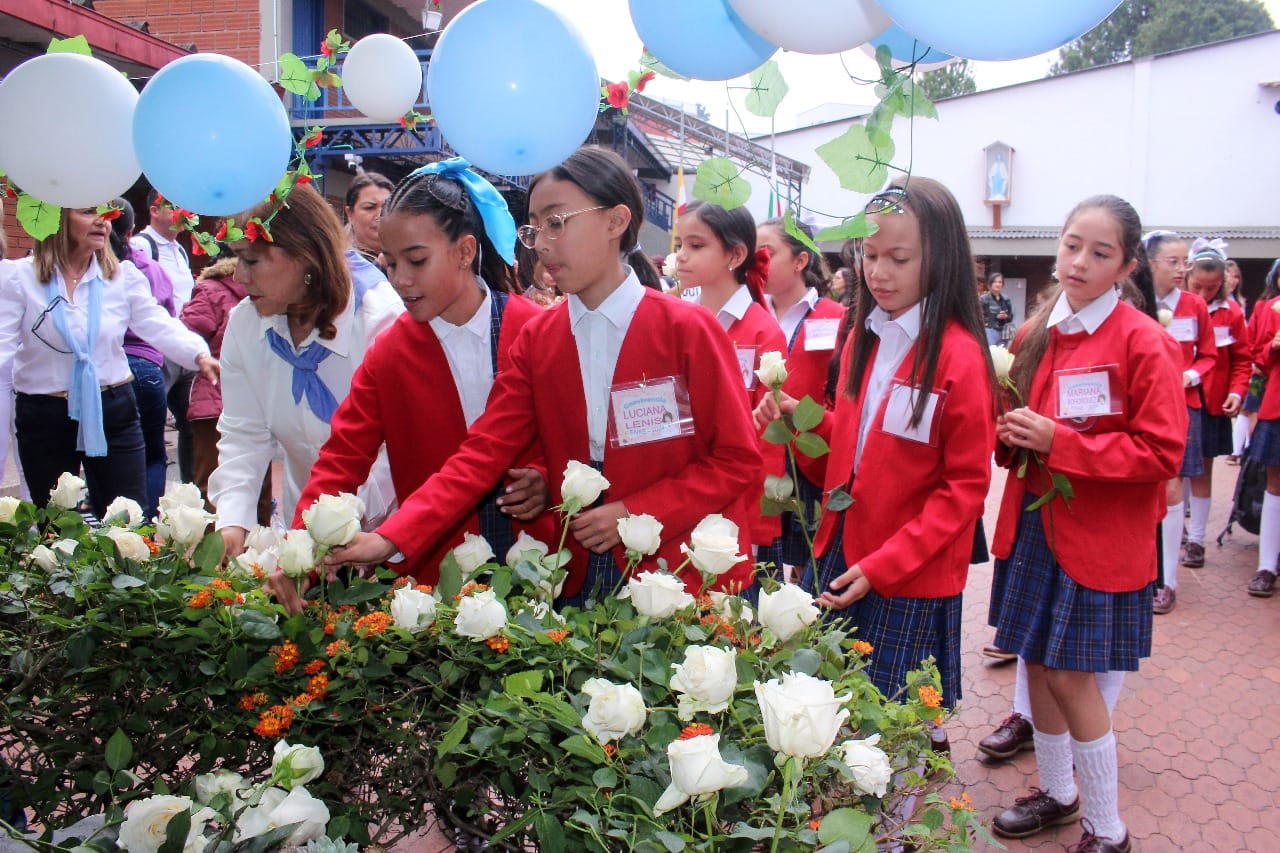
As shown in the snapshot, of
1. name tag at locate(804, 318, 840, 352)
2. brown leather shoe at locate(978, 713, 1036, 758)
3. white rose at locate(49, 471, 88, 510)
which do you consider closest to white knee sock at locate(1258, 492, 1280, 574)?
brown leather shoe at locate(978, 713, 1036, 758)

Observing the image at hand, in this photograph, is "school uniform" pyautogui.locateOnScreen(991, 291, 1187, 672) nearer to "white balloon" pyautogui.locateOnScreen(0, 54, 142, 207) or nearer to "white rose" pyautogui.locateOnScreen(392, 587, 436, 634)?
"white rose" pyautogui.locateOnScreen(392, 587, 436, 634)

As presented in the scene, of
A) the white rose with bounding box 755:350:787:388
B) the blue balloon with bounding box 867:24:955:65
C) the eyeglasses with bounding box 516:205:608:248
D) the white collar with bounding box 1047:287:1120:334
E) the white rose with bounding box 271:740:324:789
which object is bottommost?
the white rose with bounding box 271:740:324:789

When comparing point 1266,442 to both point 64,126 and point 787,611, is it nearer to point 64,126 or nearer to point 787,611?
point 787,611

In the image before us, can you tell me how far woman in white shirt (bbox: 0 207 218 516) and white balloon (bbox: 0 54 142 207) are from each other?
1.69 m

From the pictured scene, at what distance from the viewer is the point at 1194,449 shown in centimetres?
499

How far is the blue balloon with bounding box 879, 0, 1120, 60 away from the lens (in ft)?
4.00

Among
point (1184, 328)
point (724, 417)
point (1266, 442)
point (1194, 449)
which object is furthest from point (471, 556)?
point (1266, 442)

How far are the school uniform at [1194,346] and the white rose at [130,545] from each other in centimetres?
499

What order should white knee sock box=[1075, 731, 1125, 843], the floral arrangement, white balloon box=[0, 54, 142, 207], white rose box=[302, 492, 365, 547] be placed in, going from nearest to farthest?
the floral arrangement, white rose box=[302, 492, 365, 547], white balloon box=[0, 54, 142, 207], white knee sock box=[1075, 731, 1125, 843]

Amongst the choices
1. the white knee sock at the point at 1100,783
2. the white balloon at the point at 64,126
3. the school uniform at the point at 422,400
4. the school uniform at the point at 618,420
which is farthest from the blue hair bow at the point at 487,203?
the white knee sock at the point at 1100,783

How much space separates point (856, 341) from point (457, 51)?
1195 millimetres

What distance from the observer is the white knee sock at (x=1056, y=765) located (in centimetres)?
263

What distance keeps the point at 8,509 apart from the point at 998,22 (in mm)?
2106

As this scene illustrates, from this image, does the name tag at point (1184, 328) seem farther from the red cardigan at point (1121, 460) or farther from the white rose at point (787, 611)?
the white rose at point (787, 611)
